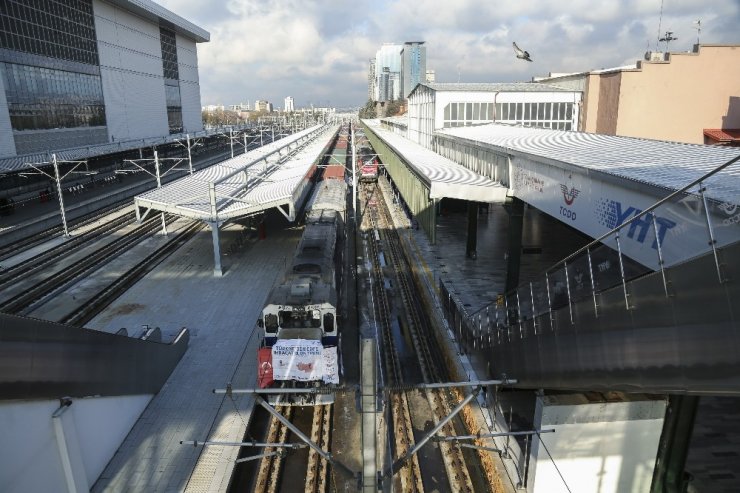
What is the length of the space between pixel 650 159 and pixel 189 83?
7424cm

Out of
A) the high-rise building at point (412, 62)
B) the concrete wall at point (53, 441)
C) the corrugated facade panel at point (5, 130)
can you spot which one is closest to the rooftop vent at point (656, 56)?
the concrete wall at point (53, 441)

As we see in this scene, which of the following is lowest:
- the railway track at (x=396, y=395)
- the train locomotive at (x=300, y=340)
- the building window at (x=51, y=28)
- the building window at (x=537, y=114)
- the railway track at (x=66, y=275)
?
the railway track at (x=396, y=395)

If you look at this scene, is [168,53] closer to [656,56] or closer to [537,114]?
[537,114]

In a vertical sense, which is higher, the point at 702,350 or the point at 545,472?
the point at 702,350

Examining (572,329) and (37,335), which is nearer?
(572,329)

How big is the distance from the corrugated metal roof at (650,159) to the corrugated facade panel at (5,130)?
119 ft

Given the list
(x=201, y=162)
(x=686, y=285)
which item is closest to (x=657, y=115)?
(x=686, y=285)

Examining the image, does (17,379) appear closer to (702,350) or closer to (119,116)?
(702,350)

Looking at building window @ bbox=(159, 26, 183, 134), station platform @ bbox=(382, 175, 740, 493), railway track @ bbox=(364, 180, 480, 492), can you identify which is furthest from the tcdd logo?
building window @ bbox=(159, 26, 183, 134)

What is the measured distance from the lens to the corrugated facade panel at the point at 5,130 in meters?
35.0

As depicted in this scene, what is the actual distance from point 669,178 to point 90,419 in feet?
40.6

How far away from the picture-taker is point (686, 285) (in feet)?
16.6

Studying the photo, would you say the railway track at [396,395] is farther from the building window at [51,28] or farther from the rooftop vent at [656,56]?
the building window at [51,28]

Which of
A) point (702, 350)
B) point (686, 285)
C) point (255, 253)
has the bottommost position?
point (255, 253)
